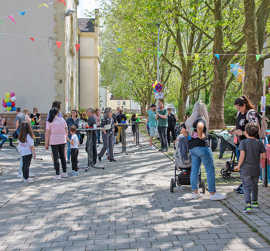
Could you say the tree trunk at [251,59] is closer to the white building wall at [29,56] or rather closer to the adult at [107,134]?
the adult at [107,134]

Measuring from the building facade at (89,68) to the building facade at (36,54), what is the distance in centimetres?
2425

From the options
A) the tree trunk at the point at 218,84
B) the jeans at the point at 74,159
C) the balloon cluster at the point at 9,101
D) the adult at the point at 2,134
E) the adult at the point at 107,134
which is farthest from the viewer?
the balloon cluster at the point at 9,101

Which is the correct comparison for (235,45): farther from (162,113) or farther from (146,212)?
(146,212)

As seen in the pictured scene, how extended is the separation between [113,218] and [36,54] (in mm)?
17542

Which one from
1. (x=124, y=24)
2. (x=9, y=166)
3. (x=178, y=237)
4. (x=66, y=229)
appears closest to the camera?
(x=178, y=237)

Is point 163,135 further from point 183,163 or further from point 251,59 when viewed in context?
point 183,163

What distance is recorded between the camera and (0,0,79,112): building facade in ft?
69.1

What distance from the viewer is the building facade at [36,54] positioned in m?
21.0

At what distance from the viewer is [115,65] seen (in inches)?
1964

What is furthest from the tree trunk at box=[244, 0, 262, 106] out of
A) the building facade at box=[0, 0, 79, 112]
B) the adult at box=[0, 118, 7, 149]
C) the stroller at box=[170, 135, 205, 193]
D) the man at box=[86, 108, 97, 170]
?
the building facade at box=[0, 0, 79, 112]

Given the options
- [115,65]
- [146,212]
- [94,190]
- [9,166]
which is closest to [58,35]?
[9,166]

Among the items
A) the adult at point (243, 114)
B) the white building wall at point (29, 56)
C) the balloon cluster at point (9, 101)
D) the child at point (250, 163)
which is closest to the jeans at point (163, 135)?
the adult at point (243, 114)

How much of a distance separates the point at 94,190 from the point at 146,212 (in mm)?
1966

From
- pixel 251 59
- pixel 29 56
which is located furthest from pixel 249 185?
pixel 29 56
